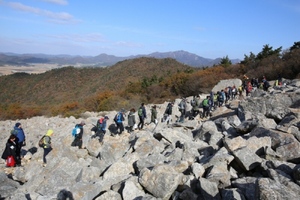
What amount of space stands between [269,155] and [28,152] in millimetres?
10403

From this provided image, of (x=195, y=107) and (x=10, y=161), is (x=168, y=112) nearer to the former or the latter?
(x=195, y=107)

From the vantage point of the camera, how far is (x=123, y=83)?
79.0 meters

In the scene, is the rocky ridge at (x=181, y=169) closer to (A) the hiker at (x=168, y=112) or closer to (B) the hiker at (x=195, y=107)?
(A) the hiker at (x=168, y=112)

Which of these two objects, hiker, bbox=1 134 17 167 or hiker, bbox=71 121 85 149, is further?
hiker, bbox=71 121 85 149

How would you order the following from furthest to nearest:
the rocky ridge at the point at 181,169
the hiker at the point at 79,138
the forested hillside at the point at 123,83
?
the forested hillside at the point at 123,83
the hiker at the point at 79,138
the rocky ridge at the point at 181,169

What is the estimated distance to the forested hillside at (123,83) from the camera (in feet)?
124

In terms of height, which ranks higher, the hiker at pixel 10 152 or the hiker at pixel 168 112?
the hiker at pixel 168 112

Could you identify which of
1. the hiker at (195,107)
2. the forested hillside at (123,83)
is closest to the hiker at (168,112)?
the hiker at (195,107)

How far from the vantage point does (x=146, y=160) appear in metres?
8.27

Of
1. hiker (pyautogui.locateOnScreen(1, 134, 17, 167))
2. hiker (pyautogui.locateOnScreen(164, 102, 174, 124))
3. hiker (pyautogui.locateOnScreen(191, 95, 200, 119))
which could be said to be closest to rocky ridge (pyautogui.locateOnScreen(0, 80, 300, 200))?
hiker (pyautogui.locateOnScreen(1, 134, 17, 167))

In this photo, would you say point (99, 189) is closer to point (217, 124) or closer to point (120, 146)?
point (120, 146)

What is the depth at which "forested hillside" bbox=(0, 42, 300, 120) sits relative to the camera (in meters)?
37.9

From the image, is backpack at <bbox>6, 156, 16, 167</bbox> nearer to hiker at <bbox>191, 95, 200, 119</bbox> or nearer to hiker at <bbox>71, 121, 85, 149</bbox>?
hiker at <bbox>71, 121, 85, 149</bbox>

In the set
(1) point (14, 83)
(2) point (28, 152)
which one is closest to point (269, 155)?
(2) point (28, 152)
